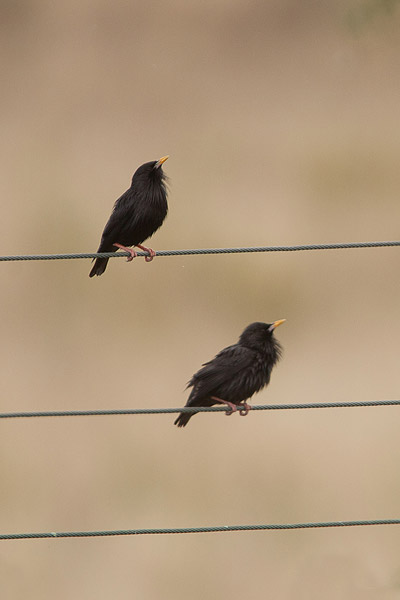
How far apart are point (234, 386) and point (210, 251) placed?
1278 mm

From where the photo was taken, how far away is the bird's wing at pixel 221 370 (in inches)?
212

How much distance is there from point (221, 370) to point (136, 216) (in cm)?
91

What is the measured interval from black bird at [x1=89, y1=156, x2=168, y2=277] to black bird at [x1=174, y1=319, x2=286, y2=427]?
0.70 metres

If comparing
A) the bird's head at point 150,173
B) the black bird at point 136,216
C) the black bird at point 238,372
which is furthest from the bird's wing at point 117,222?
the black bird at point 238,372

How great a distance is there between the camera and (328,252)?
20.5 metres

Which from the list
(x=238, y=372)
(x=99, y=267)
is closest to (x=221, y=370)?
(x=238, y=372)

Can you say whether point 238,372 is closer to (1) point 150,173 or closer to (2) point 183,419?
(2) point 183,419

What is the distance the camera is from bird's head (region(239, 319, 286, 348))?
5570 millimetres

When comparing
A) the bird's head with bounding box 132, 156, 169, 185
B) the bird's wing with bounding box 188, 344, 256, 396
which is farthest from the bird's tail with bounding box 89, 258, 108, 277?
the bird's wing with bounding box 188, 344, 256, 396

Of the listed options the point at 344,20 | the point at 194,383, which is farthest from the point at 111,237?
the point at 344,20

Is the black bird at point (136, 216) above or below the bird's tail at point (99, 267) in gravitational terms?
above

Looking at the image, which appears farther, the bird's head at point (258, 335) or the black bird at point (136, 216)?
the black bird at point (136, 216)

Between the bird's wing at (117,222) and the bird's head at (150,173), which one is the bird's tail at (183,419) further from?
the bird's head at (150,173)

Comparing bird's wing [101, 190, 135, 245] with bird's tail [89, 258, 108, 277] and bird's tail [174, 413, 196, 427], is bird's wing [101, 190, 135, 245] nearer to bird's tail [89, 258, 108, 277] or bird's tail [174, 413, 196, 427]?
bird's tail [89, 258, 108, 277]
